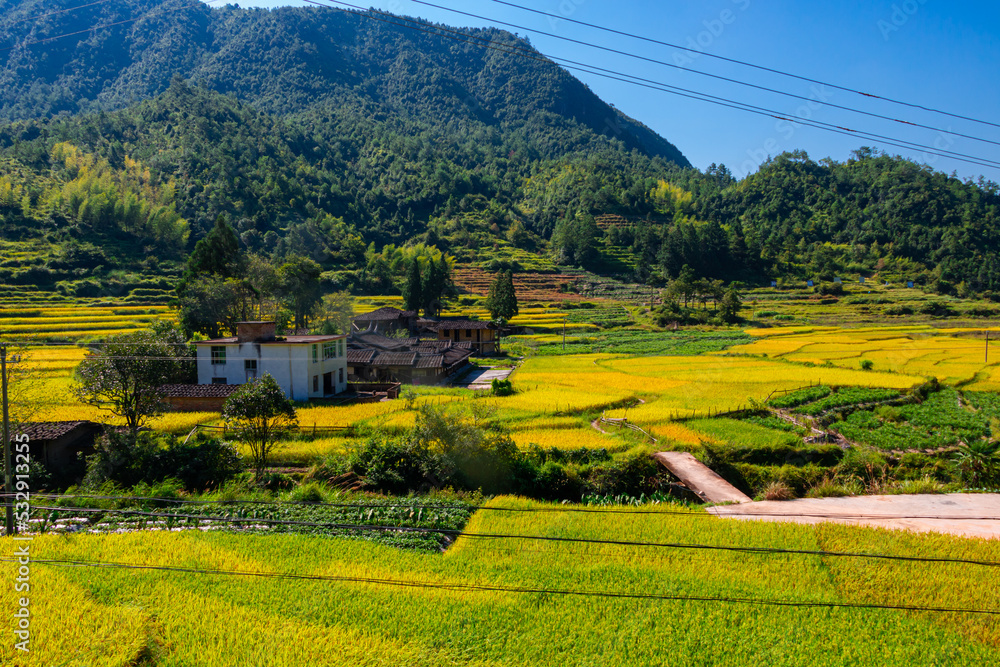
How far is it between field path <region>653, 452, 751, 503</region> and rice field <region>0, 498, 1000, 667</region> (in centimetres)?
244

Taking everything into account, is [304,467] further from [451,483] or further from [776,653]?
[776,653]

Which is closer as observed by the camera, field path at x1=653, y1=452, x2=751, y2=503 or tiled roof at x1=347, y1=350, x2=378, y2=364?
field path at x1=653, y1=452, x2=751, y2=503

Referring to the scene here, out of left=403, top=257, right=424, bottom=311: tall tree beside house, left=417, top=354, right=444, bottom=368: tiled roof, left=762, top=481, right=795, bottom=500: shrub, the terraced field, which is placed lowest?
left=762, top=481, right=795, bottom=500: shrub

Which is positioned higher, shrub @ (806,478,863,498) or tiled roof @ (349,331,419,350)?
tiled roof @ (349,331,419,350)

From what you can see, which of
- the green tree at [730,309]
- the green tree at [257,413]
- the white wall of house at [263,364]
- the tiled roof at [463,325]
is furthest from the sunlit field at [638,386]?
the green tree at [730,309]

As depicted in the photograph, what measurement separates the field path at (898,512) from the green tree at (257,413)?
37.7 feet

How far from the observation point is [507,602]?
7906 millimetres

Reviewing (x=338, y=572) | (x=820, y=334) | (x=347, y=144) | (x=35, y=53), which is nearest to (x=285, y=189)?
(x=347, y=144)

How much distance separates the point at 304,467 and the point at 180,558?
6.30m

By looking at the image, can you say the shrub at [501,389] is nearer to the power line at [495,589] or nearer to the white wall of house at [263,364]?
the white wall of house at [263,364]

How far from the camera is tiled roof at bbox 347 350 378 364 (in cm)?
3198

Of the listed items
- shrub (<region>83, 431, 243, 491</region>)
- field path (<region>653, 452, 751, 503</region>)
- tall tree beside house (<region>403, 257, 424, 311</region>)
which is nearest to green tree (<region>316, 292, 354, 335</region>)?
tall tree beside house (<region>403, 257, 424, 311</region>)

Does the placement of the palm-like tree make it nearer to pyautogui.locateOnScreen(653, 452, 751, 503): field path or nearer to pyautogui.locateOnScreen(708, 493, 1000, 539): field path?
pyautogui.locateOnScreen(708, 493, 1000, 539): field path

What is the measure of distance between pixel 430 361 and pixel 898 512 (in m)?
23.1
